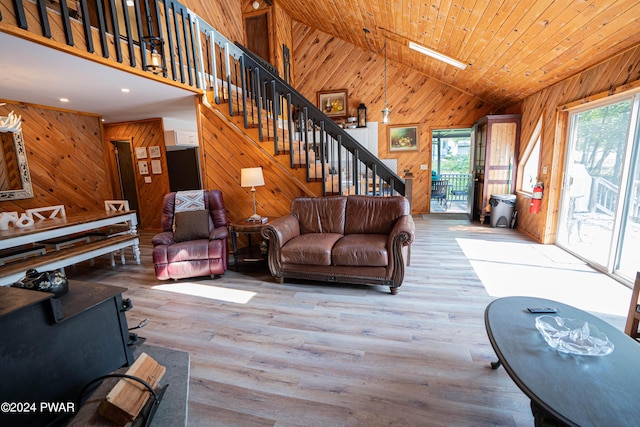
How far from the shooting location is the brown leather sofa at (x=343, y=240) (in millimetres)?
2967

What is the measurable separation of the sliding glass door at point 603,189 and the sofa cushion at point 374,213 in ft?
7.76

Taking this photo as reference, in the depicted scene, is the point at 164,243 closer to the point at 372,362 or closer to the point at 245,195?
the point at 245,195

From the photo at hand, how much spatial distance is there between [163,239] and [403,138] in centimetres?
581

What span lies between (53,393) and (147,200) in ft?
20.0

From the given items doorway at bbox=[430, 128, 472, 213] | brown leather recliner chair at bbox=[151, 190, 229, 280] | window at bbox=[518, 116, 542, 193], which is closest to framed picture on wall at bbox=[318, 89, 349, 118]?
doorway at bbox=[430, 128, 472, 213]

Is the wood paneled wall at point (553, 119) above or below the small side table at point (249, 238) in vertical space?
above

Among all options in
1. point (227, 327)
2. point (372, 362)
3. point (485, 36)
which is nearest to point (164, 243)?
point (227, 327)

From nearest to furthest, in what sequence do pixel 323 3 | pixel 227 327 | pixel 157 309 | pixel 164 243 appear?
pixel 227 327
pixel 157 309
pixel 164 243
pixel 323 3

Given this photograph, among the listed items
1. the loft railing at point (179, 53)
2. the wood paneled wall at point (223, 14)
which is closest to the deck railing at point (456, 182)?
the loft railing at point (179, 53)

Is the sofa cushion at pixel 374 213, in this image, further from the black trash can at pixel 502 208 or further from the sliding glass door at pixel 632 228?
the black trash can at pixel 502 208

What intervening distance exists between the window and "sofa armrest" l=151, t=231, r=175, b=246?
19.4 ft

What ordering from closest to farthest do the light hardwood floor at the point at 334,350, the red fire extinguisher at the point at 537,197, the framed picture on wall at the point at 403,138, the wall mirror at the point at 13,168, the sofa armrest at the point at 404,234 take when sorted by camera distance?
the light hardwood floor at the point at 334,350 < the sofa armrest at the point at 404,234 < the wall mirror at the point at 13,168 < the red fire extinguisher at the point at 537,197 < the framed picture on wall at the point at 403,138

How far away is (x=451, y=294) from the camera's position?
2.92 m

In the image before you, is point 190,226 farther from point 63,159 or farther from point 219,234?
point 63,159
